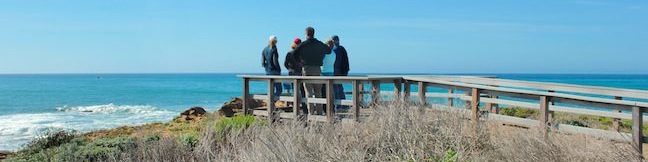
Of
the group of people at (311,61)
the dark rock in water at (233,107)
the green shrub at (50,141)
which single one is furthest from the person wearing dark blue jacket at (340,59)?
the green shrub at (50,141)

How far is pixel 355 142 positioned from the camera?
6844 millimetres

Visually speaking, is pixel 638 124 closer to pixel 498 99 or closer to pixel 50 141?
pixel 498 99

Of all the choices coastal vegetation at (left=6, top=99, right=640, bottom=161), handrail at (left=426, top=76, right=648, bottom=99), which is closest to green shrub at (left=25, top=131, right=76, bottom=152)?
coastal vegetation at (left=6, top=99, right=640, bottom=161)

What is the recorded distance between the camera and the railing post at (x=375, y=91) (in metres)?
9.72

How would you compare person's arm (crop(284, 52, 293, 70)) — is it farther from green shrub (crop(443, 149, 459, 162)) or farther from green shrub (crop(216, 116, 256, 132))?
green shrub (crop(443, 149, 459, 162))

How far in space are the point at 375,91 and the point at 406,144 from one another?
3.42 m

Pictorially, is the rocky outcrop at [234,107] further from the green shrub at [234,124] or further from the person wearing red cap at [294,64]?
the green shrub at [234,124]

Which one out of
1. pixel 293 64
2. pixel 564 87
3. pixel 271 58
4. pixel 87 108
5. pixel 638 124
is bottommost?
pixel 87 108

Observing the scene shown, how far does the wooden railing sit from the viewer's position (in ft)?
25.0

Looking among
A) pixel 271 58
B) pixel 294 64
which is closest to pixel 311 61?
pixel 294 64

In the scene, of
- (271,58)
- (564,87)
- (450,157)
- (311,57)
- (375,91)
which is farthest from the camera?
(271,58)

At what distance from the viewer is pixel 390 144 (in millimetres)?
6898

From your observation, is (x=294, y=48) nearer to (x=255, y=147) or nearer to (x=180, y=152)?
(x=180, y=152)

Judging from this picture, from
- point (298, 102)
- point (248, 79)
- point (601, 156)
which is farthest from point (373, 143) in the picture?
point (248, 79)
